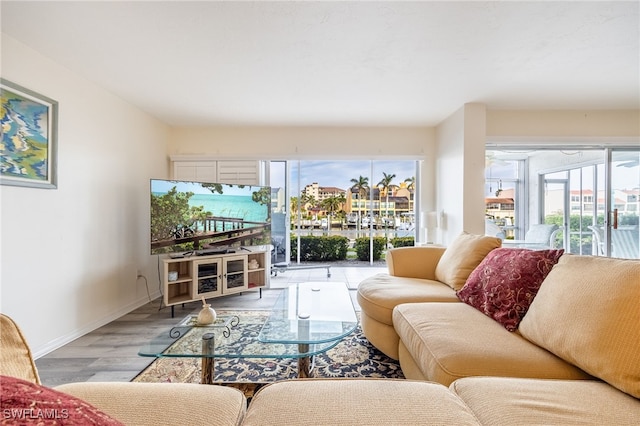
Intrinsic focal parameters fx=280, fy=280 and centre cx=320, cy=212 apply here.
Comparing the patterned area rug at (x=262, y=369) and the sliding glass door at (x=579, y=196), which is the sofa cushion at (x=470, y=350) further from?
the sliding glass door at (x=579, y=196)

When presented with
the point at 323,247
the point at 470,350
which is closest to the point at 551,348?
the point at 470,350

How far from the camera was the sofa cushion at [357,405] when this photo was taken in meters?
0.78

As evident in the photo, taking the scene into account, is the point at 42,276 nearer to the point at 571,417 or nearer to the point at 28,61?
the point at 28,61

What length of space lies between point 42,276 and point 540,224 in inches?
250

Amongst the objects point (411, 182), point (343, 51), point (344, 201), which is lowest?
point (344, 201)

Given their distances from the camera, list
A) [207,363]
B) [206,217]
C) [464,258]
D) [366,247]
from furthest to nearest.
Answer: [366,247]
[206,217]
[464,258]
[207,363]

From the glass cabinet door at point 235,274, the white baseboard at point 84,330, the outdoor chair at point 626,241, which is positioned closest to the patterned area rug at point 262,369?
the white baseboard at point 84,330

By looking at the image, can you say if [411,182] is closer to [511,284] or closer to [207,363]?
[511,284]

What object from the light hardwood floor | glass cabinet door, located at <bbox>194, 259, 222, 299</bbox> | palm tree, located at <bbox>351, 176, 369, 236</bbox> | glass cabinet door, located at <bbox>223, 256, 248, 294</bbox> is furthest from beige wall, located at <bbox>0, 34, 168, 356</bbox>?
palm tree, located at <bbox>351, 176, 369, 236</bbox>

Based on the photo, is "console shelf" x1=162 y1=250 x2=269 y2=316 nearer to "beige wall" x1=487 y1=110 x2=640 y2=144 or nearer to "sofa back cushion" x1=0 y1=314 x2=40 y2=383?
"sofa back cushion" x1=0 y1=314 x2=40 y2=383

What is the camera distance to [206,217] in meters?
3.27

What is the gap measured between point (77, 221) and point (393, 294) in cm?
276

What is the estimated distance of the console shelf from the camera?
2.98 m

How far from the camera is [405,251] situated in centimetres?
266
